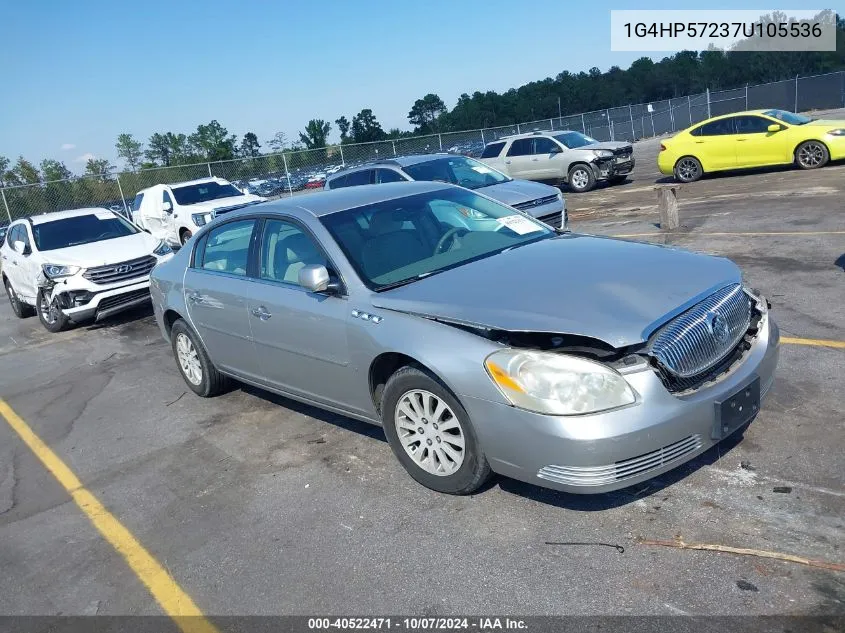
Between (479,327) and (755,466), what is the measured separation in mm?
1724

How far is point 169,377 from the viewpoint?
7.61m

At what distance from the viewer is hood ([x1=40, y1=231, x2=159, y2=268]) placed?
10.5 meters

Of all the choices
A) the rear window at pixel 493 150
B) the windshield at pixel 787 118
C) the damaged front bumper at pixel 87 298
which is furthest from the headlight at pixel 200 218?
the windshield at pixel 787 118

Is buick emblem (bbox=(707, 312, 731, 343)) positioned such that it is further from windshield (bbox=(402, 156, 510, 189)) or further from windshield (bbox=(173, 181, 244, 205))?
windshield (bbox=(173, 181, 244, 205))

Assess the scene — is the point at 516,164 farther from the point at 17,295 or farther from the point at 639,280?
the point at 639,280

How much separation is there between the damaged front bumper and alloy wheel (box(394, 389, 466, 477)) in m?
7.44

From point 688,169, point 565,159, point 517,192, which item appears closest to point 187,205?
point 517,192

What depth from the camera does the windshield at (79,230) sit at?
1128 cm

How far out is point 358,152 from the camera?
107 feet

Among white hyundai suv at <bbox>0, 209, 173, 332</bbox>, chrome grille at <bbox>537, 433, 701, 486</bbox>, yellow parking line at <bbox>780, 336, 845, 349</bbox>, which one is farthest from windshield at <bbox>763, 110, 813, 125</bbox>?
chrome grille at <bbox>537, 433, 701, 486</bbox>

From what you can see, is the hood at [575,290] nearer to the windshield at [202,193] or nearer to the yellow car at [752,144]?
the yellow car at [752,144]

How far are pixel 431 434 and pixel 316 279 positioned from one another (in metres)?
1.17

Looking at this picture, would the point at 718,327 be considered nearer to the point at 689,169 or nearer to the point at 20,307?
the point at 20,307

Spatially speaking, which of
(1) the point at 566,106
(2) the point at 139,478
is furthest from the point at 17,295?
(1) the point at 566,106
